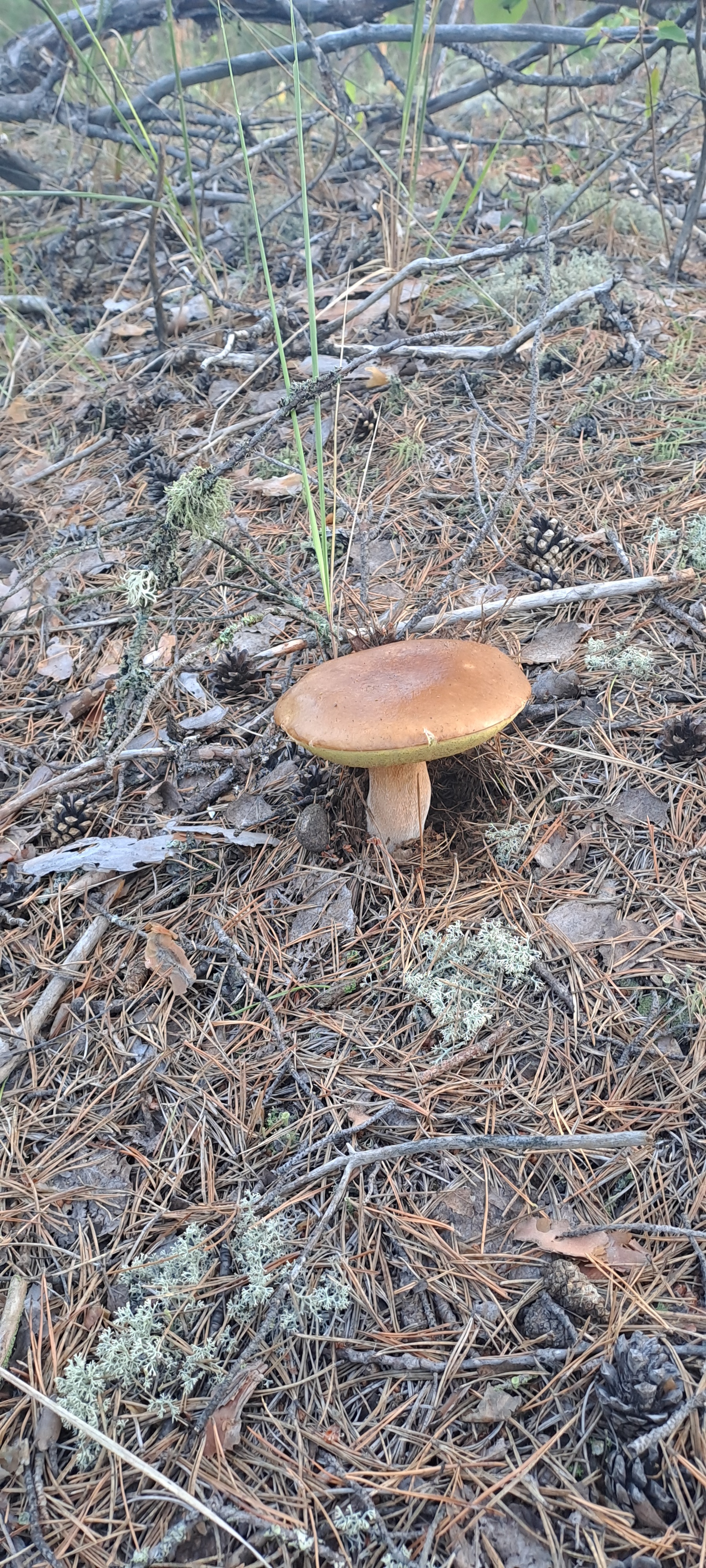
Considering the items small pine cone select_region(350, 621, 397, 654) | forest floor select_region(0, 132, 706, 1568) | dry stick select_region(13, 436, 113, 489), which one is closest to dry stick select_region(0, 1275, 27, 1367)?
forest floor select_region(0, 132, 706, 1568)

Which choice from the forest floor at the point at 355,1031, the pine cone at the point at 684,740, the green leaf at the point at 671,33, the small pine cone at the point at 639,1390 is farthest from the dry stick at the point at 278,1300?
the green leaf at the point at 671,33

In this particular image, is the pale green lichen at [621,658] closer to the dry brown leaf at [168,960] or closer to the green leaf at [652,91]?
the dry brown leaf at [168,960]

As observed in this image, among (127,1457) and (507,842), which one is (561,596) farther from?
(127,1457)

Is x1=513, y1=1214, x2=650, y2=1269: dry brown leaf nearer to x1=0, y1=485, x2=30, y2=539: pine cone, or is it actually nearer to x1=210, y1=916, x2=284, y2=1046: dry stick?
x1=210, y1=916, x2=284, y2=1046: dry stick

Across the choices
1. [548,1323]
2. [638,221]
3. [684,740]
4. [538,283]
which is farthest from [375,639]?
[638,221]

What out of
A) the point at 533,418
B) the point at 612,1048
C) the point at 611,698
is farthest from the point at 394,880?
the point at 533,418
